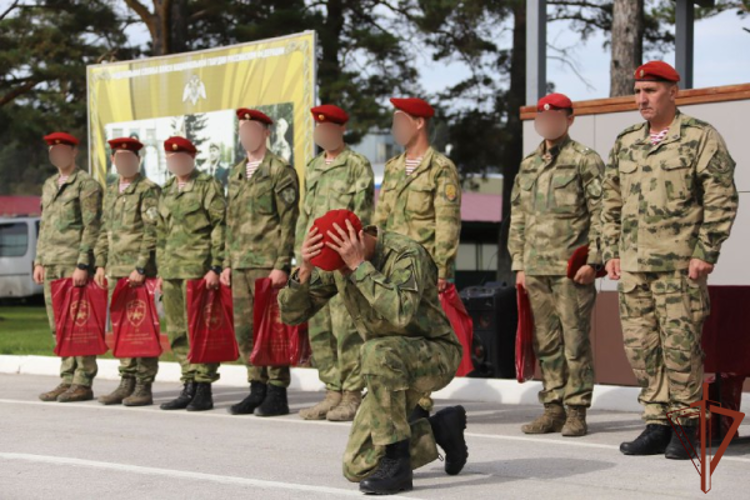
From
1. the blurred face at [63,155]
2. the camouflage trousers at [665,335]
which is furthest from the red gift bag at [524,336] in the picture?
the blurred face at [63,155]

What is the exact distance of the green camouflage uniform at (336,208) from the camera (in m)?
9.52

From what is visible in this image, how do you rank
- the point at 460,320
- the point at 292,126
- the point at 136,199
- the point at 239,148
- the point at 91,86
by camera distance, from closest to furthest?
1. the point at 460,320
2. the point at 136,199
3. the point at 292,126
4. the point at 239,148
5. the point at 91,86

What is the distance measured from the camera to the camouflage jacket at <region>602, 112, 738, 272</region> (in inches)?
292

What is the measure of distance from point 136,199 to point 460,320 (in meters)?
3.25

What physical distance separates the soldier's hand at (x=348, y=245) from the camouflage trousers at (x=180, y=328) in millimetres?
4598

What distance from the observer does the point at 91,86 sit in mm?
15898

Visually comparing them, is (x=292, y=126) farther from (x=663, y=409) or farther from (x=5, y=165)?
(x=5, y=165)

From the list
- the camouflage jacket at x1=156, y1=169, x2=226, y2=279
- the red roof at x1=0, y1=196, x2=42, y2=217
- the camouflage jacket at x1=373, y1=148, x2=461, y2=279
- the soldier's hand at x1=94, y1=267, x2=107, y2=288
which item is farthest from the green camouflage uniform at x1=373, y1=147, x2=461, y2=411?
the red roof at x1=0, y1=196, x2=42, y2=217

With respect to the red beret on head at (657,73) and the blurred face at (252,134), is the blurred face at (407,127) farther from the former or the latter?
the red beret on head at (657,73)

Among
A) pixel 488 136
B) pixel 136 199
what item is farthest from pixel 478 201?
pixel 136 199

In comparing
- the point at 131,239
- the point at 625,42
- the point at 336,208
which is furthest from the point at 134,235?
the point at 625,42

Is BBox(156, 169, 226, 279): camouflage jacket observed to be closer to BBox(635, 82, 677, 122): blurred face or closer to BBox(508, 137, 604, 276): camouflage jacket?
BBox(508, 137, 604, 276): camouflage jacket

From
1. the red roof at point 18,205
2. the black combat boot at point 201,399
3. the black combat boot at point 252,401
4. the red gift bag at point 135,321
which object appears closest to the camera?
the black combat boot at point 252,401

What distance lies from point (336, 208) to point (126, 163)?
2.31 m
